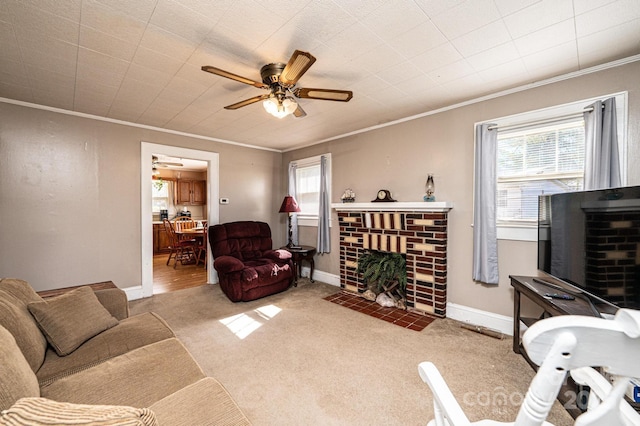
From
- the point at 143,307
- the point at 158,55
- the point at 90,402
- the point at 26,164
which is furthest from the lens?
the point at 143,307

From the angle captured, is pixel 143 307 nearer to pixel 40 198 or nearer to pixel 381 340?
pixel 40 198

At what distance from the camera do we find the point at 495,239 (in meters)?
2.85

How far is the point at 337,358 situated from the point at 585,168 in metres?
2.68

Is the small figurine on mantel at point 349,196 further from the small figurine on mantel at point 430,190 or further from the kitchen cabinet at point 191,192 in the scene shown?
the kitchen cabinet at point 191,192

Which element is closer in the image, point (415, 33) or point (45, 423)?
point (45, 423)

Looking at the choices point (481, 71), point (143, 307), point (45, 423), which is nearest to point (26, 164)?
point (143, 307)

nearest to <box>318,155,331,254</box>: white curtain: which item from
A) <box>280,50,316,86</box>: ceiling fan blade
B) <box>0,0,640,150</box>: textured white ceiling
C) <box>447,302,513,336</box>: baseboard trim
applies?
<box>0,0,640,150</box>: textured white ceiling

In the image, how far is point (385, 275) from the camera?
12.2ft

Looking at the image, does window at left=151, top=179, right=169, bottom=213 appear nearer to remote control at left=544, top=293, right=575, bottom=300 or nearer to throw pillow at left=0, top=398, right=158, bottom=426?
throw pillow at left=0, top=398, right=158, bottom=426

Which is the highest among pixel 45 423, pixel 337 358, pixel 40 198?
pixel 40 198

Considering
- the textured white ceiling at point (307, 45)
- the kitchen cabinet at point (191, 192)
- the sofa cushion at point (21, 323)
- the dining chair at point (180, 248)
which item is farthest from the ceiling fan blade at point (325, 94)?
the kitchen cabinet at point (191, 192)

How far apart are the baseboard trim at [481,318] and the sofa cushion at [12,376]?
11.4 ft

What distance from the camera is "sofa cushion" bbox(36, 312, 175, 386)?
1473 mm

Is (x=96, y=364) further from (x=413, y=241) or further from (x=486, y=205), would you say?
(x=486, y=205)
